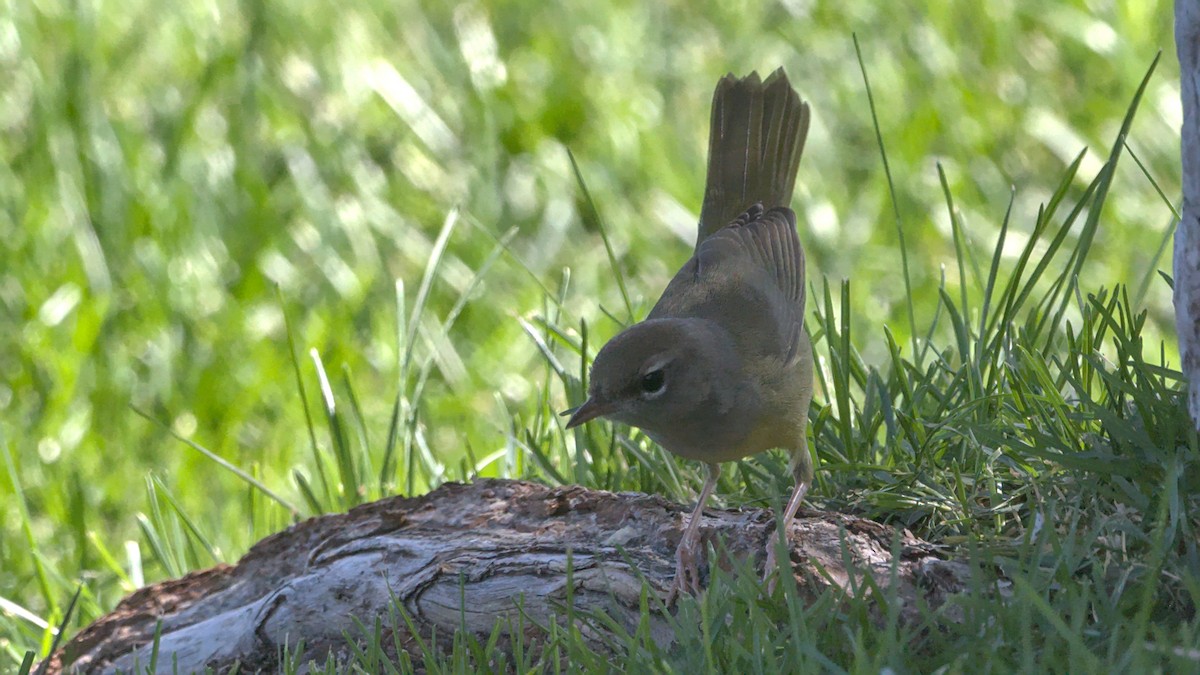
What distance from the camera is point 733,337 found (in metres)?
4.51

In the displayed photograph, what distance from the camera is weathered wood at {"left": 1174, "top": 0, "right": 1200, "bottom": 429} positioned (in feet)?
10.9

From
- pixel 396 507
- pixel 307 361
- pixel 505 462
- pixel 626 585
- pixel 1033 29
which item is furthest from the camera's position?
pixel 1033 29

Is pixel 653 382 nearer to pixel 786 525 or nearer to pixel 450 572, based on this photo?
pixel 786 525

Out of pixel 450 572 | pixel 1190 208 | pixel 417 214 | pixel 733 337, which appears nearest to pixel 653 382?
pixel 733 337

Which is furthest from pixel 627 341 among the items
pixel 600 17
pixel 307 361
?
pixel 600 17

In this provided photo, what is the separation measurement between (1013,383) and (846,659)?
3.83 ft

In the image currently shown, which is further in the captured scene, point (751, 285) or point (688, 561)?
point (751, 285)

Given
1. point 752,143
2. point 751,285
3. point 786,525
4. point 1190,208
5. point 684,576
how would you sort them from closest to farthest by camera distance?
1. point 1190,208
2. point 684,576
3. point 786,525
4. point 751,285
5. point 752,143

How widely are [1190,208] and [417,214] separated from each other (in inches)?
197

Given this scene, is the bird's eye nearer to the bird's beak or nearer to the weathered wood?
the bird's beak

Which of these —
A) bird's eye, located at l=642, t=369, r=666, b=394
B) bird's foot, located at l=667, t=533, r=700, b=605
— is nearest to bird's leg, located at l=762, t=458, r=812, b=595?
bird's foot, located at l=667, t=533, r=700, b=605

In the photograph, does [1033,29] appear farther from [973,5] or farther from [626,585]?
[626,585]

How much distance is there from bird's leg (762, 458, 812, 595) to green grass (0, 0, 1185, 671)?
60 cm

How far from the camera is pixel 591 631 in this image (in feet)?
11.2
